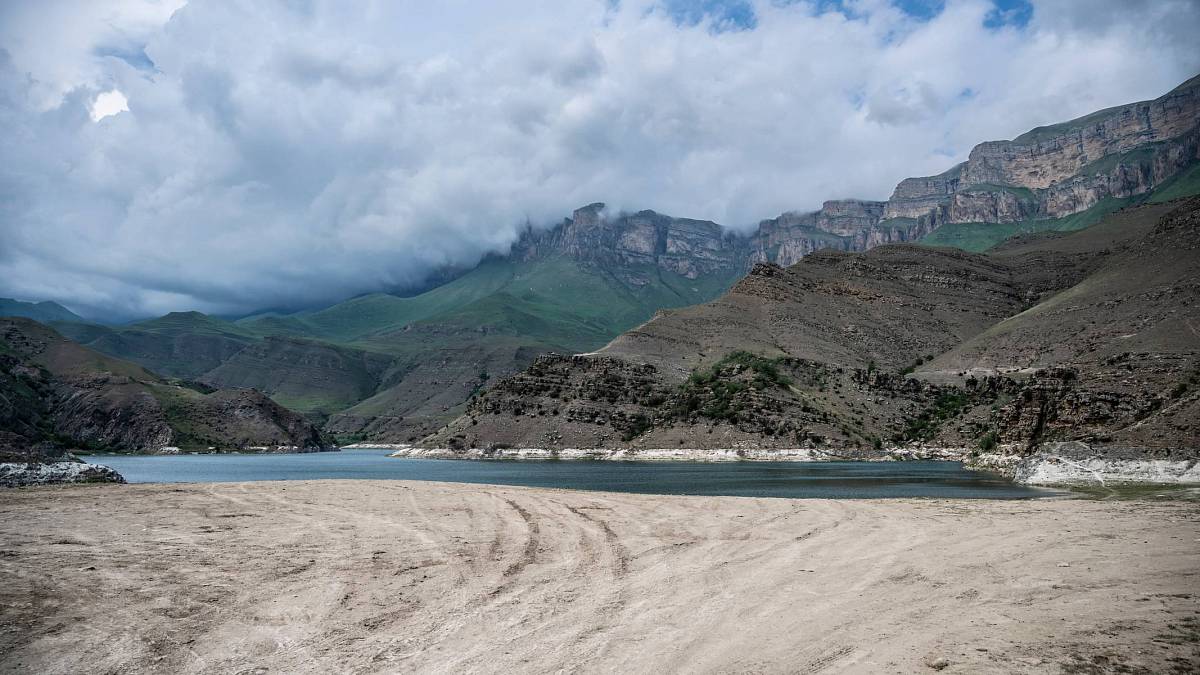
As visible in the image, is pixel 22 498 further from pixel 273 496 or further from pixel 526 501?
pixel 526 501

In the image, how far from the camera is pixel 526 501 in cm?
2447

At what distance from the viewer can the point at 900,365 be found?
152 m

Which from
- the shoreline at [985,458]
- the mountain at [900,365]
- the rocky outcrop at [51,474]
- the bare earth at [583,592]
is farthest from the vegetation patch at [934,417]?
the rocky outcrop at [51,474]

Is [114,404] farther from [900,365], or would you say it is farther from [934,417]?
[900,365]

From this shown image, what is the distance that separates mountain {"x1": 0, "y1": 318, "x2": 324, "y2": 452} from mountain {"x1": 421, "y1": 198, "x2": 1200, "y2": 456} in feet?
243

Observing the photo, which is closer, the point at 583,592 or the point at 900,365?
the point at 583,592

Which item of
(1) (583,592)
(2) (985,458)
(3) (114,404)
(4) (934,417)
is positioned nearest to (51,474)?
(1) (583,592)

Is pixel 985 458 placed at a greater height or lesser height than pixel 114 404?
lesser

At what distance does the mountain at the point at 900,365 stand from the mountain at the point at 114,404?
74.1m

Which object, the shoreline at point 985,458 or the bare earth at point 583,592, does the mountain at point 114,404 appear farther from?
the bare earth at point 583,592

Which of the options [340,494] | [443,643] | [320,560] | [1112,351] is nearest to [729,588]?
[443,643]

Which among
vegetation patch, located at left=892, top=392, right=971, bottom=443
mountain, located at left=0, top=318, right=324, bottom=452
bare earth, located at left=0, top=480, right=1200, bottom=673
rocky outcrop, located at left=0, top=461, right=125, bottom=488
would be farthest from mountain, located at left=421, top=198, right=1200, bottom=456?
mountain, located at left=0, top=318, right=324, bottom=452

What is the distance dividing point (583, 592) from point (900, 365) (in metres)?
155

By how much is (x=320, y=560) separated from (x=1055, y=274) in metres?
215
